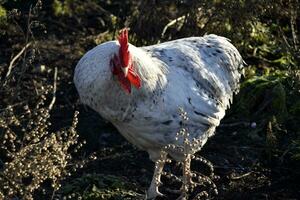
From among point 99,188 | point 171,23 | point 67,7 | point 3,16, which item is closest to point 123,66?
point 99,188

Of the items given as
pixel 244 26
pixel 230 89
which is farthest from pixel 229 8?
pixel 230 89

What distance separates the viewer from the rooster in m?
4.25

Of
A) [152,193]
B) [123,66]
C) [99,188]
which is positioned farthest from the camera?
[152,193]

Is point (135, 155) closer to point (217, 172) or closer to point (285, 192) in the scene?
point (217, 172)

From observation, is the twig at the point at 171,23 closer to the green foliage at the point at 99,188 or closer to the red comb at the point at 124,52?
the green foliage at the point at 99,188

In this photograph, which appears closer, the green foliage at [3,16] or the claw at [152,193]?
the claw at [152,193]

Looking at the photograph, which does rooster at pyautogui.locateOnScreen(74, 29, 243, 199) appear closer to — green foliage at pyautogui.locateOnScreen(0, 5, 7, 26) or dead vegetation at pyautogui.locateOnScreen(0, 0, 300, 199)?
dead vegetation at pyautogui.locateOnScreen(0, 0, 300, 199)

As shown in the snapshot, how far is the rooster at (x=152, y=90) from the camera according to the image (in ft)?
13.9

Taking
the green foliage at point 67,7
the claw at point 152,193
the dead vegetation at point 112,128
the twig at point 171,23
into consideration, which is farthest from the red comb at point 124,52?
the green foliage at point 67,7

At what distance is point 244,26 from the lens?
675cm

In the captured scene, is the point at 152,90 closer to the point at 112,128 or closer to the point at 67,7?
the point at 112,128

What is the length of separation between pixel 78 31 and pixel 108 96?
3383 millimetres

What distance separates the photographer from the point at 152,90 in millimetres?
4426

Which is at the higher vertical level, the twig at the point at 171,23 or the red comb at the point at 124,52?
the red comb at the point at 124,52
